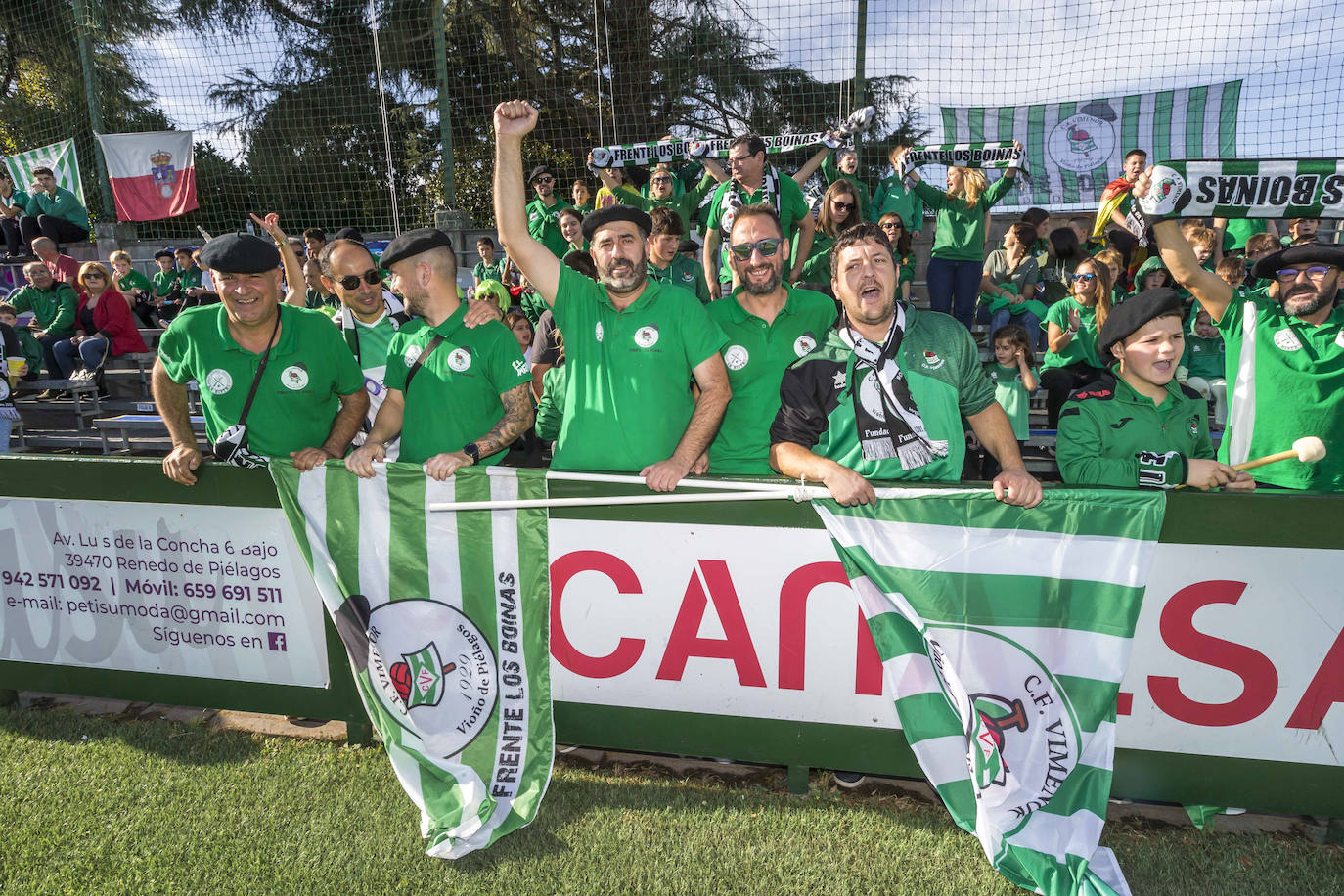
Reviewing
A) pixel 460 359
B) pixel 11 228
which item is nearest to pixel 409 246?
pixel 460 359

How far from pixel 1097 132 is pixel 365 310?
9.15 metres

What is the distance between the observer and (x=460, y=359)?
3.80 metres

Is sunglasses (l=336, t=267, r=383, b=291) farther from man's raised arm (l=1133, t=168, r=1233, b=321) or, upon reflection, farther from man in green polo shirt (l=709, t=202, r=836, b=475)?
man's raised arm (l=1133, t=168, r=1233, b=321)

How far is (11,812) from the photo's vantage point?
343cm

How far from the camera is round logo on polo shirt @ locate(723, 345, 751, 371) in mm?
3723

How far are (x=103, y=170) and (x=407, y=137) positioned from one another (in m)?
5.07

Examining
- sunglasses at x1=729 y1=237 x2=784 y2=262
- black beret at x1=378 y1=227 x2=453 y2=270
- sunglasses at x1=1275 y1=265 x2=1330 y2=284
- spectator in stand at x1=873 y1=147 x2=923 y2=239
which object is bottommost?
sunglasses at x1=1275 y1=265 x2=1330 y2=284

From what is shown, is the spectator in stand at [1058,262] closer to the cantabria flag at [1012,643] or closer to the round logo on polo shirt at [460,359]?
the cantabria flag at [1012,643]

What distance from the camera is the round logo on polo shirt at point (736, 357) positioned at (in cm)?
372

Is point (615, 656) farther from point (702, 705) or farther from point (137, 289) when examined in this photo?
point (137, 289)

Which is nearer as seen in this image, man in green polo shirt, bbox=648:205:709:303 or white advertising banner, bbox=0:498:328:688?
white advertising banner, bbox=0:498:328:688

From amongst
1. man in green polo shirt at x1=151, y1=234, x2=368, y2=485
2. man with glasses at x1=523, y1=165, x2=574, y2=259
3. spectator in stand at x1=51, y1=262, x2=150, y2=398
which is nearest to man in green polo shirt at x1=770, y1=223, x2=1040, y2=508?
man in green polo shirt at x1=151, y1=234, x2=368, y2=485

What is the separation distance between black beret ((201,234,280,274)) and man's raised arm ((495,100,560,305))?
1132mm

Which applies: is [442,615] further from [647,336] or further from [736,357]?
[736,357]
